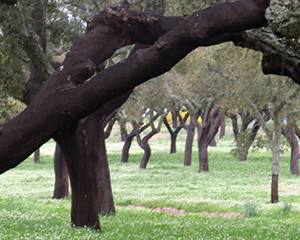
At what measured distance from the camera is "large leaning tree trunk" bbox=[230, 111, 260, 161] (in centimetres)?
3133

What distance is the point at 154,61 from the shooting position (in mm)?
10422

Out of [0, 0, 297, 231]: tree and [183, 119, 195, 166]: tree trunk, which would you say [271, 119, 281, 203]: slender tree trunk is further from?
[183, 119, 195, 166]: tree trunk

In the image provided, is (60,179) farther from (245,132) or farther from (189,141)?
(189,141)

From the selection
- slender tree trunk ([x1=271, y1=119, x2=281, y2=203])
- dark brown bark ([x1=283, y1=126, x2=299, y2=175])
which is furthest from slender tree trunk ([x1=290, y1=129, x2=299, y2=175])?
slender tree trunk ([x1=271, y1=119, x2=281, y2=203])

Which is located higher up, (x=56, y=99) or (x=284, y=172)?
(x=56, y=99)

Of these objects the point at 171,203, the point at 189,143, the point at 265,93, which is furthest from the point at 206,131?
the point at 171,203

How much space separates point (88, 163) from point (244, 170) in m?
32.8

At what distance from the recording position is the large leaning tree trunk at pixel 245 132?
3133cm

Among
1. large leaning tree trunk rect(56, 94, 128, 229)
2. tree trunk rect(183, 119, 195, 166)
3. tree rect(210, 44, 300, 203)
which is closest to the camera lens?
large leaning tree trunk rect(56, 94, 128, 229)

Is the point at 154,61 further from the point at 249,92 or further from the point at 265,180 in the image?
the point at 265,180

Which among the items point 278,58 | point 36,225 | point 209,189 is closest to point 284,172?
point 209,189

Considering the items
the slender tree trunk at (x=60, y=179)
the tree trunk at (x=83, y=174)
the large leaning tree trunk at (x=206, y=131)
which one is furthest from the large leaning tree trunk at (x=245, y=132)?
the tree trunk at (x=83, y=174)

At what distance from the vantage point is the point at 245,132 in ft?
102

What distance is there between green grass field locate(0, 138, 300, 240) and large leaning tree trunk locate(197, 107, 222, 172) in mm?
889
